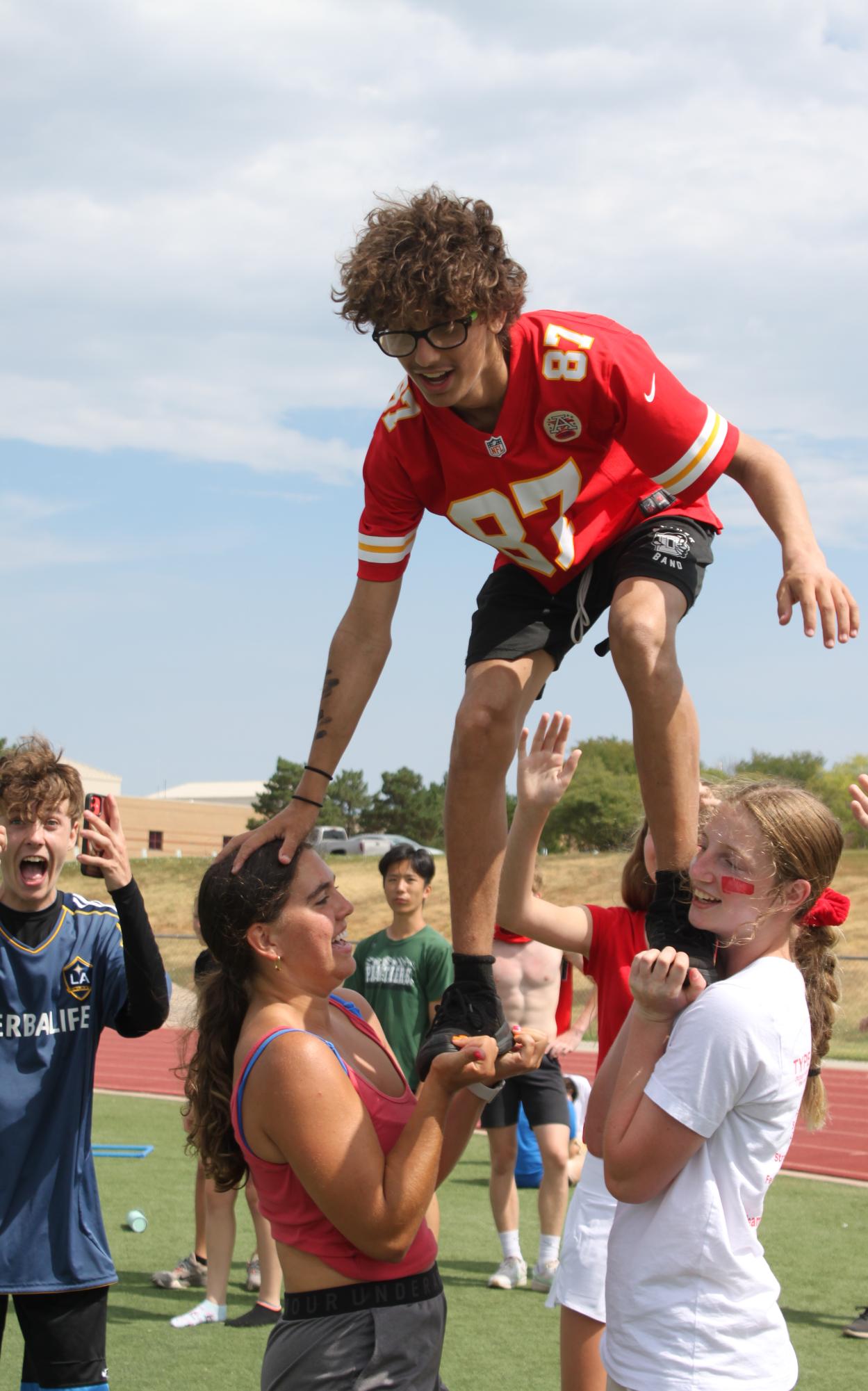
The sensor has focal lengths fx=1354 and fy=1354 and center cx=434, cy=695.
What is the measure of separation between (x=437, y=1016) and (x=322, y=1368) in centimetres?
86

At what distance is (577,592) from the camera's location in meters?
3.46

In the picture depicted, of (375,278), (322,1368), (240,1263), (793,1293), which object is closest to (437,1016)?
(322,1368)

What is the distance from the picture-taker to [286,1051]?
8.70 feet

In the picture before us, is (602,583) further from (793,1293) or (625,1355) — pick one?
(793,1293)

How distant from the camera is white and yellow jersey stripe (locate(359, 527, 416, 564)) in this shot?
11.4 feet

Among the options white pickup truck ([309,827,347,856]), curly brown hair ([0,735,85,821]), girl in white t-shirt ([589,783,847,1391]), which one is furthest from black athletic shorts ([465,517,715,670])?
white pickup truck ([309,827,347,856])

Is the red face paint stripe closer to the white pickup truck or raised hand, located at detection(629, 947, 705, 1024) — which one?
raised hand, located at detection(629, 947, 705, 1024)

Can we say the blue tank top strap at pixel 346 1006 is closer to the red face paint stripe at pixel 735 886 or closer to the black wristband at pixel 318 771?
the black wristband at pixel 318 771

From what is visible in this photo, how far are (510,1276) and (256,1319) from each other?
144cm

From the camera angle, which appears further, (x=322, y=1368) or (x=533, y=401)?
(x=533, y=401)

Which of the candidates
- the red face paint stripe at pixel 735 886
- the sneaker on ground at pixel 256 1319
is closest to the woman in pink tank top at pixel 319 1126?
the red face paint stripe at pixel 735 886

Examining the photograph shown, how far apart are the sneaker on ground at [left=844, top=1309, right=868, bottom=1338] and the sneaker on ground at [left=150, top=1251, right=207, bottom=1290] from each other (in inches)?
126

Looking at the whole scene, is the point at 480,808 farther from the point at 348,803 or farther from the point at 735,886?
the point at 348,803

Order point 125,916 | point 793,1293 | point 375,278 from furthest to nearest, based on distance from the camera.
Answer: point 793,1293 → point 125,916 → point 375,278
